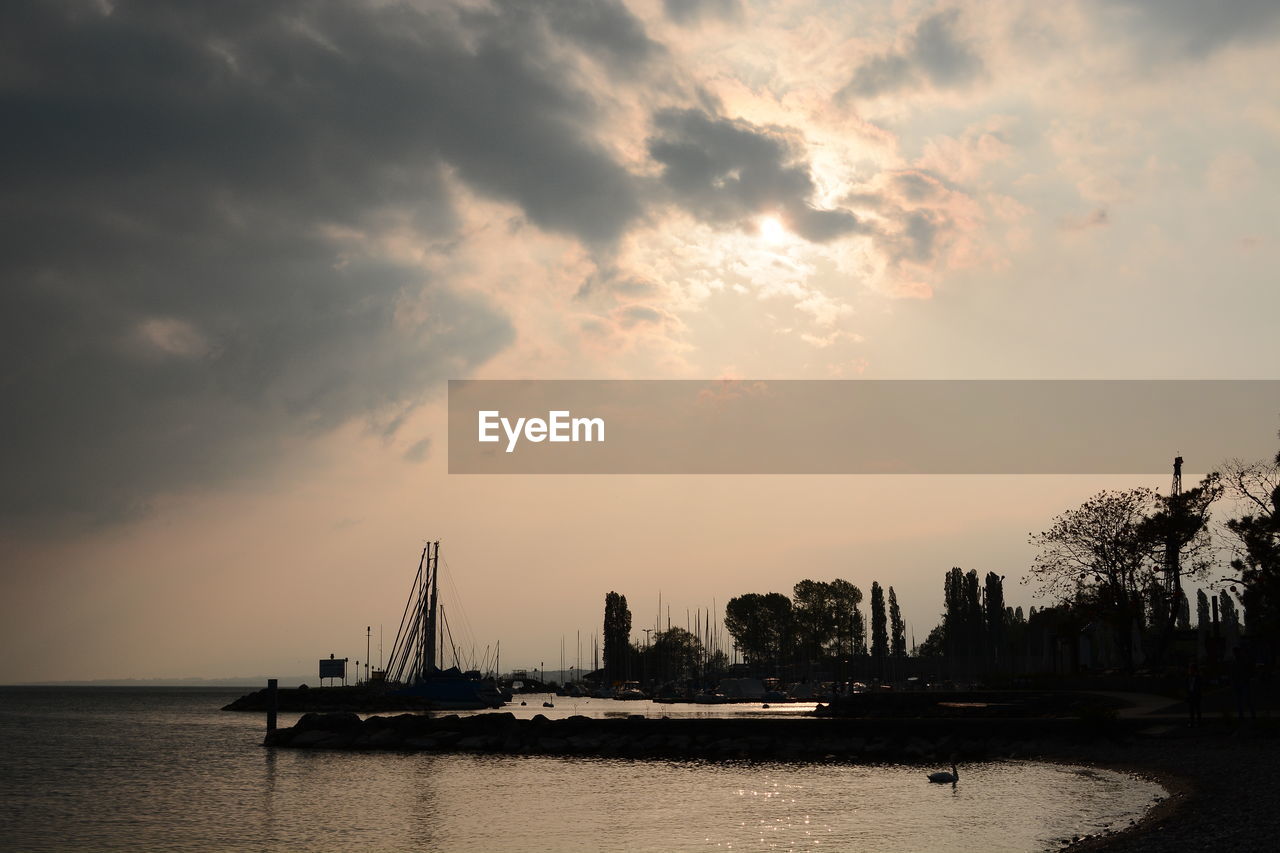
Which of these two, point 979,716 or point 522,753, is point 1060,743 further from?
point 522,753

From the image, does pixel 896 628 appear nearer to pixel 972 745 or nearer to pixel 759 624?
pixel 759 624

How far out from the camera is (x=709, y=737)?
5512 cm

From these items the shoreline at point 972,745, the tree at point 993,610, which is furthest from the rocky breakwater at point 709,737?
the tree at point 993,610

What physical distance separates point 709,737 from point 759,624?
138 m

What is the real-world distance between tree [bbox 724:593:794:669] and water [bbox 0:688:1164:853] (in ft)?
443

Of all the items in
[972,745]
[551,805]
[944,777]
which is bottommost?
[551,805]

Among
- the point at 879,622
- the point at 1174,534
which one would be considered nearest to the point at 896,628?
the point at 879,622

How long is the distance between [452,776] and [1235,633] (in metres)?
57.4

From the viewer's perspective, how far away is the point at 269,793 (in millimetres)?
43500

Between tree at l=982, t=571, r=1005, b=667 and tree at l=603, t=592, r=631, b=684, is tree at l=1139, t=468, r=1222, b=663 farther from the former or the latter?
tree at l=603, t=592, r=631, b=684

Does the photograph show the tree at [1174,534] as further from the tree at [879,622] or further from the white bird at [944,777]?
the tree at [879,622]

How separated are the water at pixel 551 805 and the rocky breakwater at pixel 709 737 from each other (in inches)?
91.2

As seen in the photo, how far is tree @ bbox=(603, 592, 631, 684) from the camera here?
192m

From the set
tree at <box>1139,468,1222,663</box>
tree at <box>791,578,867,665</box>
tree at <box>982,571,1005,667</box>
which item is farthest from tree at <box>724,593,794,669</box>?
tree at <box>1139,468,1222,663</box>
